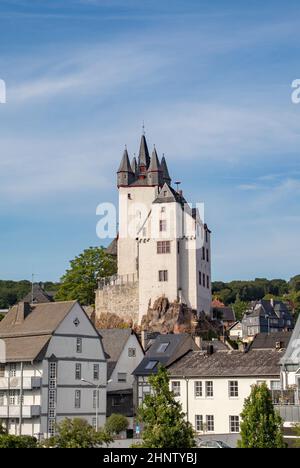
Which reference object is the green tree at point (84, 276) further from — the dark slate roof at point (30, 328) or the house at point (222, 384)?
the house at point (222, 384)

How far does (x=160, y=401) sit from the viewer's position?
37156mm

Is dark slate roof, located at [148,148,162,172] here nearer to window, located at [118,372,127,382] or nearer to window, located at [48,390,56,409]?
window, located at [118,372,127,382]

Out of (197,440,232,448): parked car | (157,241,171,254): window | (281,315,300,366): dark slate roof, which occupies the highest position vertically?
(157,241,171,254): window

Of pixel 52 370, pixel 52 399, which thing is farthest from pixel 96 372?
pixel 52 399

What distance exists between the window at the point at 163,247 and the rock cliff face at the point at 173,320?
19.6 feet

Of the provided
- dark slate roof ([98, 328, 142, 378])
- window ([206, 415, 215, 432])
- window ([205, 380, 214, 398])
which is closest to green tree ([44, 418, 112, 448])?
window ([206, 415, 215, 432])

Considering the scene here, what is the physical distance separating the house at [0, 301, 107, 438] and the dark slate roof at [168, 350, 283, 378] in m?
6.45

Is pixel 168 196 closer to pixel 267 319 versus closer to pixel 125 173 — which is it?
pixel 125 173

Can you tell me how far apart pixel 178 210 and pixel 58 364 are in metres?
47.9

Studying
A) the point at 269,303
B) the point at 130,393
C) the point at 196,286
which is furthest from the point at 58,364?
the point at 269,303

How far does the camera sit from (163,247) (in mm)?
106625

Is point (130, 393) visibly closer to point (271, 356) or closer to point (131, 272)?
point (271, 356)

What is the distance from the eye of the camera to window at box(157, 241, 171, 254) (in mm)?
106250

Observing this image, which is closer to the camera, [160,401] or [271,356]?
[160,401]
